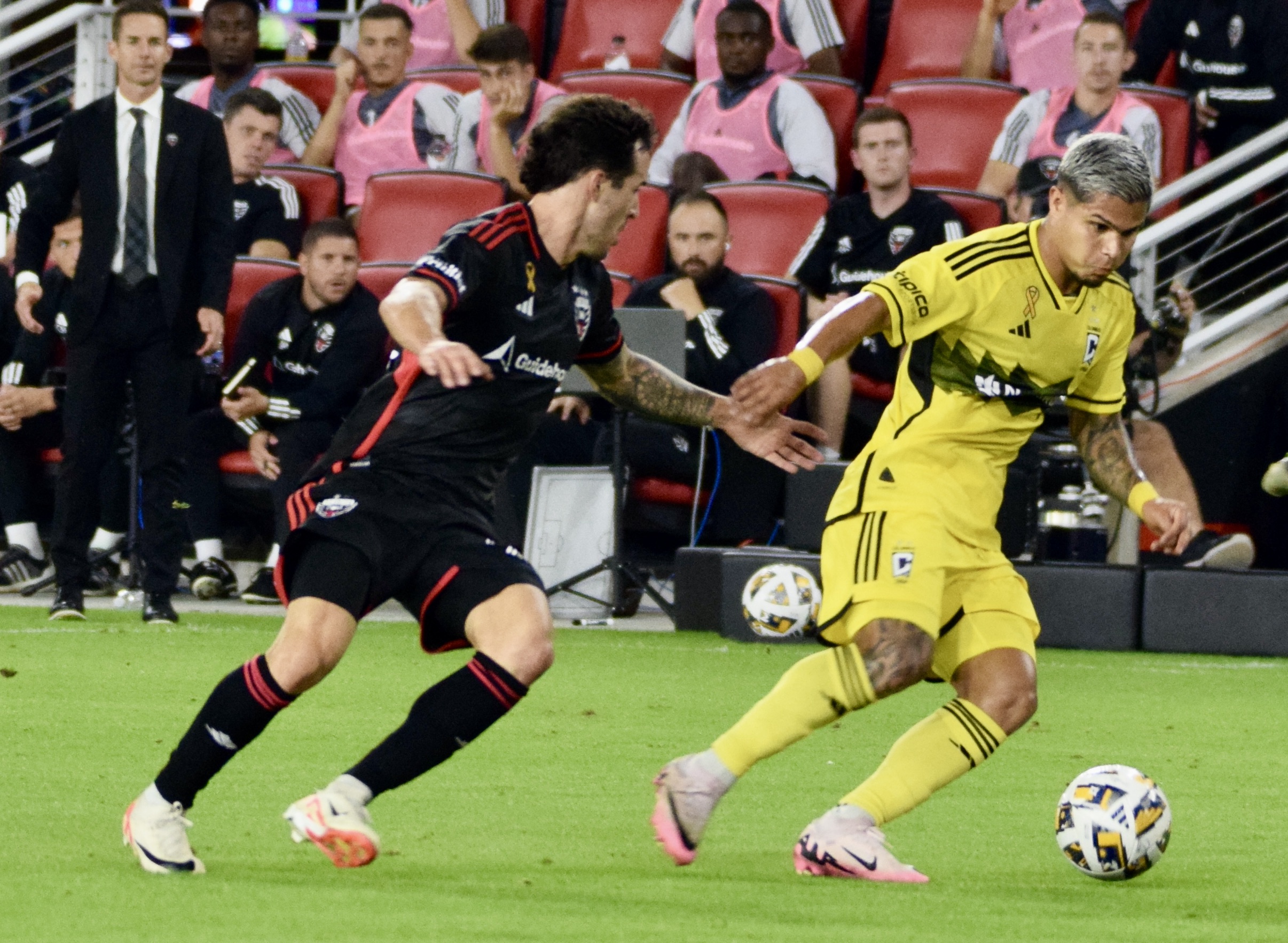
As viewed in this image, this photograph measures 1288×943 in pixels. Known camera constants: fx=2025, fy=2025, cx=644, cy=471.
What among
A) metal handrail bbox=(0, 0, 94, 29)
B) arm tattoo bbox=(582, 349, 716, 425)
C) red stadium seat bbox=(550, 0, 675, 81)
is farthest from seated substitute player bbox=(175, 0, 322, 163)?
arm tattoo bbox=(582, 349, 716, 425)

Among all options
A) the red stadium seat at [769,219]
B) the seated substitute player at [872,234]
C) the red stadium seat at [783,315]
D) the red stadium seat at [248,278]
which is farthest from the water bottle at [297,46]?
the red stadium seat at [783,315]

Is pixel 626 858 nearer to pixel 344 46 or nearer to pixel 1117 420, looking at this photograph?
pixel 1117 420

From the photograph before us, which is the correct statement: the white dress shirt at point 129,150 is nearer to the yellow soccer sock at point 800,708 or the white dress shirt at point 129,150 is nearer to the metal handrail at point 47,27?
the metal handrail at point 47,27

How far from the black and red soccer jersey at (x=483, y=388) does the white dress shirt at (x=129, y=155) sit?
4539mm

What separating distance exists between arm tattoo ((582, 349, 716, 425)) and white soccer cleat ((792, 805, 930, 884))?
0.99 meters

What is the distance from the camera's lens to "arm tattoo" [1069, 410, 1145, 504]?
185 inches

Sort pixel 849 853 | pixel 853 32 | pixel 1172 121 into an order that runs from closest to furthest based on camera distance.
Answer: pixel 849 853 < pixel 1172 121 < pixel 853 32

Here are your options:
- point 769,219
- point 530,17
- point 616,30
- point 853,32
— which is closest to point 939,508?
point 769,219

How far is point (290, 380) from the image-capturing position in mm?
10266

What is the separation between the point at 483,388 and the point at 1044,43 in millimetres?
8010

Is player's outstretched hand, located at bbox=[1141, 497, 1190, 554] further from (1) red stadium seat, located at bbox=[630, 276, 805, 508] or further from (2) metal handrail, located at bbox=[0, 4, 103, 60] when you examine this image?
(2) metal handrail, located at bbox=[0, 4, 103, 60]

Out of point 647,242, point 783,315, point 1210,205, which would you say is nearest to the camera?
point 783,315

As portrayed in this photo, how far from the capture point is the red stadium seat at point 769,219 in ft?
35.2

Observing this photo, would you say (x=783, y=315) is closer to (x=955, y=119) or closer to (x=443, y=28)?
(x=955, y=119)
